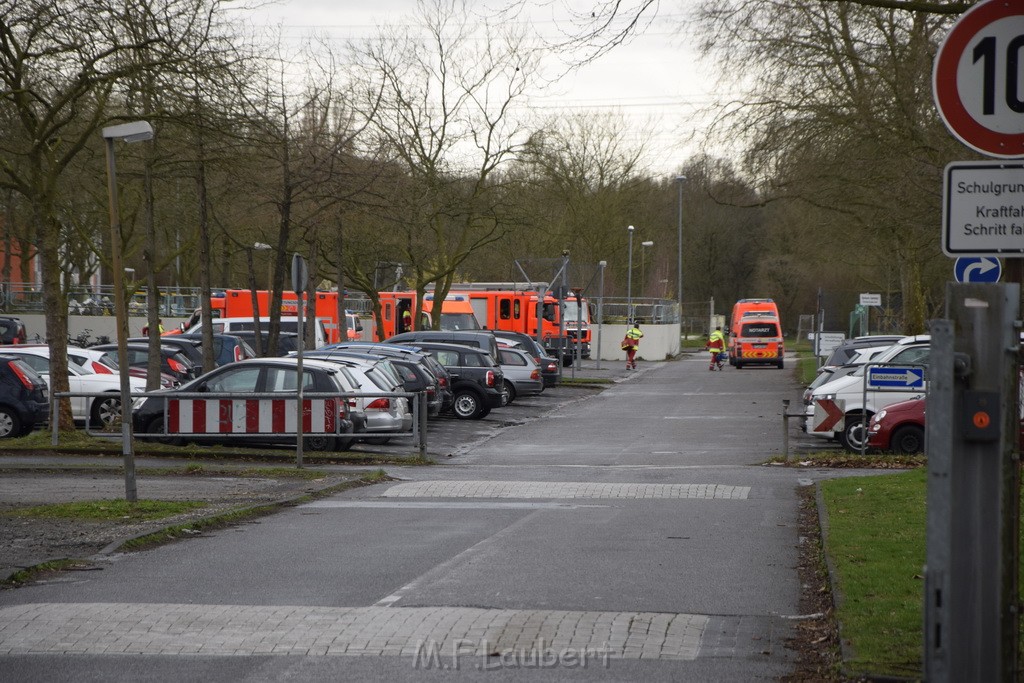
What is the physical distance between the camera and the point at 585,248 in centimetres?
6450

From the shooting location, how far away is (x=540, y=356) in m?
39.9

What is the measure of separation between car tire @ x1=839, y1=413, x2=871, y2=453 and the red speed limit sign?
50.6ft

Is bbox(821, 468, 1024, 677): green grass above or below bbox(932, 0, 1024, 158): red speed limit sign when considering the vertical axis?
below

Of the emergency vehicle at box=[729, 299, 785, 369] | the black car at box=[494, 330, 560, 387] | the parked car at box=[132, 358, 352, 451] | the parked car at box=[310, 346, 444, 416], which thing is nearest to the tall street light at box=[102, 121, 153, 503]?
the parked car at box=[132, 358, 352, 451]

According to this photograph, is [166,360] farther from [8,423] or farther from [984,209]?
[984,209]

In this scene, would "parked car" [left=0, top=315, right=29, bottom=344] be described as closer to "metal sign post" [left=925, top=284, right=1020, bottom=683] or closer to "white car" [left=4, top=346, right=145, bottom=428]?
"white car" [left=4, top=346, right=145, bottom=428]

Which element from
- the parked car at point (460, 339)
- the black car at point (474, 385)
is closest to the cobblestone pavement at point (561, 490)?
the black car at point (474, 385)

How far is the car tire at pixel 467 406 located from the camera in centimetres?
2916

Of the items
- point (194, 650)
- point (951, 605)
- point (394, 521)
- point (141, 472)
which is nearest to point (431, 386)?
point (141, 472)

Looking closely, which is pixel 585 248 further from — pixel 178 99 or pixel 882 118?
pixel 178 99

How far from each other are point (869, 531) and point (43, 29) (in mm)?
12251

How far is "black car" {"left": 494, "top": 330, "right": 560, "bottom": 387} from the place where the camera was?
39781 millimetres

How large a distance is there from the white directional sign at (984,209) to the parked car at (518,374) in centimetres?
2926

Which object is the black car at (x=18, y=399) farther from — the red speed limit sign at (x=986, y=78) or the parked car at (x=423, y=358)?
the red speed limit sign at (x=986, y=78)
